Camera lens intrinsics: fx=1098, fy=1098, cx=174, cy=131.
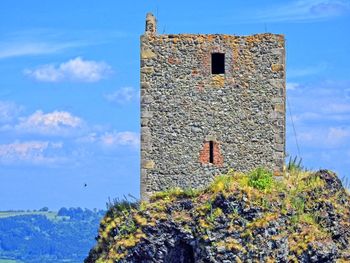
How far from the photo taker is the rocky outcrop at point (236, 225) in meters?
40.4

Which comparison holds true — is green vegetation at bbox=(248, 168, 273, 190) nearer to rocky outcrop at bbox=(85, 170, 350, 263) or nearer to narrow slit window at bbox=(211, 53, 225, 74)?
rocky outcrop at bbox=(85, 170, 350, 263)

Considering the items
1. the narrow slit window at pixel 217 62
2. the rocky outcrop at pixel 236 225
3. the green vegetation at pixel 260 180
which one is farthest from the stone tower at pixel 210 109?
the rocky outcrop at pixel 236 225

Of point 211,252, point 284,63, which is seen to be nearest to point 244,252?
point 211,252

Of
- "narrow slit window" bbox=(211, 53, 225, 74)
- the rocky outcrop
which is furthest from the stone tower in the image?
the rocky outcrop

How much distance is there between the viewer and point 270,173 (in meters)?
41.7

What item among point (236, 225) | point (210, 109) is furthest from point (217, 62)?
point (236, 225)

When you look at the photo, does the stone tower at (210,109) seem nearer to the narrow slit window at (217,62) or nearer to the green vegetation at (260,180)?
the narrow slit window at (217,62)

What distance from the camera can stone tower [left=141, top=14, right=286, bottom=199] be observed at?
4172 centimetres

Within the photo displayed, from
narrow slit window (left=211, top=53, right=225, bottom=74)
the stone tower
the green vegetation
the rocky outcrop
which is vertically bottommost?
the rocky outcrop

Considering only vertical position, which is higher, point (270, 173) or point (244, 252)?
point (270, 173)

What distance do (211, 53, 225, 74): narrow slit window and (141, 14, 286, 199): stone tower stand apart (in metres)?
0.04

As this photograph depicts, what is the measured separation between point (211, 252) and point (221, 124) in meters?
4.98

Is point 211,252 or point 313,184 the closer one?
point 211,252

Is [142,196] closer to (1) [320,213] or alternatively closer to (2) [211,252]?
(2) [211,252]
